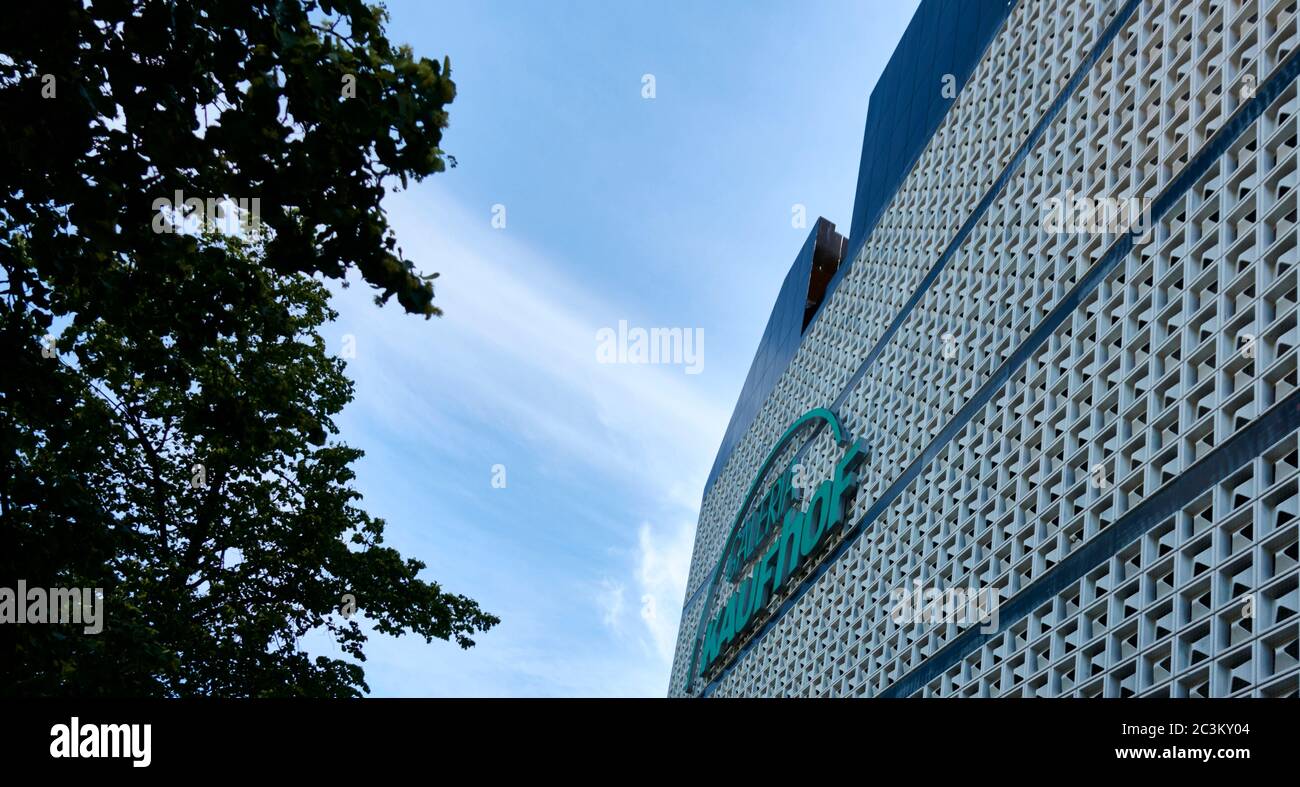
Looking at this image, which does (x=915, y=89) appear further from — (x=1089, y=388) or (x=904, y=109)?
(x=1089, y=388)

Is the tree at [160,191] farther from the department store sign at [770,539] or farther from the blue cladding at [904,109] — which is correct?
the blue cladding at [904,109]

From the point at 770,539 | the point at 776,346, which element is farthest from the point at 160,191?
the point at 776,346

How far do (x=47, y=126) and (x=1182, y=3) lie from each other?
1174 cm

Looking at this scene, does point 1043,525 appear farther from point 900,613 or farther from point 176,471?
point 176,471

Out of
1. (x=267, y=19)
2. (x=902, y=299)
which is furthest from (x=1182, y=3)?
(x=267, y=19)

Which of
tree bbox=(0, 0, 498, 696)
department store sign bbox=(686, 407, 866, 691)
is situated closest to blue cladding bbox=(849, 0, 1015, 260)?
department store sign bbox=(686, 407, 866, 691)

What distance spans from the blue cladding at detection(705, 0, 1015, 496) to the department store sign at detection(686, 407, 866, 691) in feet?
14.6

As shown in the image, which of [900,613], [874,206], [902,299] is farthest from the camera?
[874,206]

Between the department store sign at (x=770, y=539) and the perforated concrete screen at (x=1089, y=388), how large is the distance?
43 cm

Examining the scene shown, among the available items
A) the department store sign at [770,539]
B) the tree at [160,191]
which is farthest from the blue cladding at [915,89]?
the tree at [160,191]

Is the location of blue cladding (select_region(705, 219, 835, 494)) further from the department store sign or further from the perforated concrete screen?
the perforated concrete screen

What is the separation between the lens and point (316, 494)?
12281 mm

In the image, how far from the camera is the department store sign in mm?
18797
